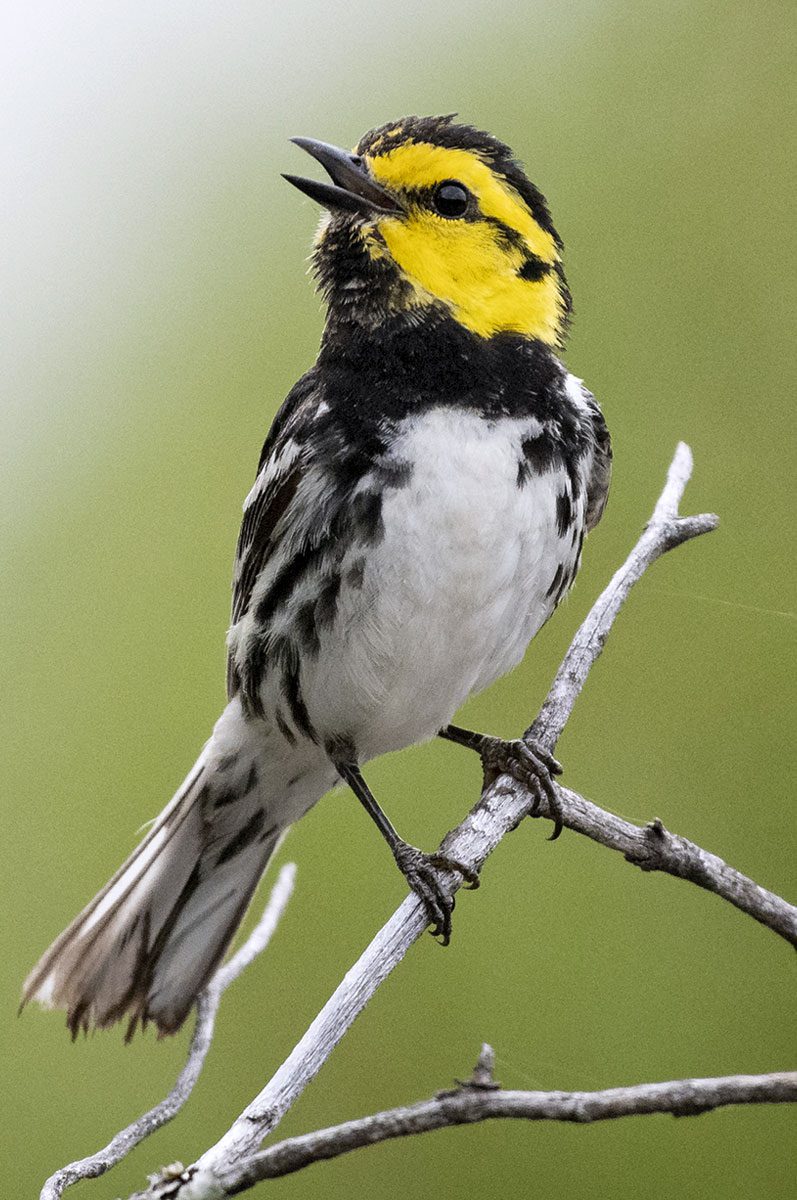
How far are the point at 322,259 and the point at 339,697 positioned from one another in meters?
0.77

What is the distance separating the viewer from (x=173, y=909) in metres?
2.88

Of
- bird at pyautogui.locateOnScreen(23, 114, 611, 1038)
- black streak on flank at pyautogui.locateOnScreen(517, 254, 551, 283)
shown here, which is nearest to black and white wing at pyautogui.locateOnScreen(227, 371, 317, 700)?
bird at pyautogui.locateOnScreen(23, 114, 611, 1038)

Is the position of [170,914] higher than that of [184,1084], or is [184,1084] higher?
[170,914]

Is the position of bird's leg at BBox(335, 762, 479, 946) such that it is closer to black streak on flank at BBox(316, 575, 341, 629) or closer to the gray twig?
the gray twig

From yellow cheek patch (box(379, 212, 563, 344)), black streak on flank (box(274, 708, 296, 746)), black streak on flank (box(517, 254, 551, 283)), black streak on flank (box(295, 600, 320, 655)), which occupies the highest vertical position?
black streak on flank (box(517, 254, 551, 283))

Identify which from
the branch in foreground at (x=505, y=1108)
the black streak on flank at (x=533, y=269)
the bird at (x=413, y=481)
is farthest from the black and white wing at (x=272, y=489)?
the branch in foreground at (x=505, y=1108)

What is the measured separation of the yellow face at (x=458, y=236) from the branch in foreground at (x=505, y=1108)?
4.39ft

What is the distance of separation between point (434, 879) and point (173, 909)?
79 cm

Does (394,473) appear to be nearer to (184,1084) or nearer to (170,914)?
(184,1084)

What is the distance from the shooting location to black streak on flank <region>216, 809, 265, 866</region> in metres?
2.91

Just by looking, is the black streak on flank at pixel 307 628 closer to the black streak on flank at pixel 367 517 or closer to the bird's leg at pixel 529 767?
the black streak on flank at pixel 367 517

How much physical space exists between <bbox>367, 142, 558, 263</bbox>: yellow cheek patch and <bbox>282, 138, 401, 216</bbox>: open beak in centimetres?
2

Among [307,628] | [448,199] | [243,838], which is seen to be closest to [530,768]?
[307,628]

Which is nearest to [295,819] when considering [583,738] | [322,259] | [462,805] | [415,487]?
[462,805]
